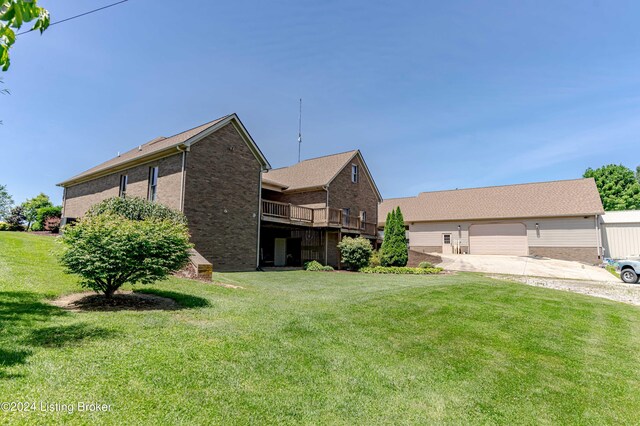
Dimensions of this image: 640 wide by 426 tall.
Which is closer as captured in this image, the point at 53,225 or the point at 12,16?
the point at 12,16

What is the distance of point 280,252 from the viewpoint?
73.9 feet

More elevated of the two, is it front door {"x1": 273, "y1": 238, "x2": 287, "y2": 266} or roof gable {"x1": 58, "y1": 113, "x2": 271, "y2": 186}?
roof gable {"x1": 58, "y1": 113, "x2": 271, "y2": 186}

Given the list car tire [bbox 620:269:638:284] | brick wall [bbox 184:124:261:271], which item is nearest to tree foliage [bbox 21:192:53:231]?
brick wall [bbox 184:124:261:271]

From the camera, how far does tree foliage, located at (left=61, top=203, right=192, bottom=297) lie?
231 inches

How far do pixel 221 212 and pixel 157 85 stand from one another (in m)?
7.13

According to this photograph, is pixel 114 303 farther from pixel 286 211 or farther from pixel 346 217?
pixel 346 217

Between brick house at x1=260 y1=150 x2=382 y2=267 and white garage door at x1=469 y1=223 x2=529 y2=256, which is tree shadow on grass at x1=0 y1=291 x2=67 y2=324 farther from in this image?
white garage door at x1=469 y1=223 x2=529 y2=256

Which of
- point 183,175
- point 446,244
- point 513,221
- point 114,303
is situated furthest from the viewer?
point 446,244

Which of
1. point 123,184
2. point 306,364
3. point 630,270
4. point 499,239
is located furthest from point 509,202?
point 306,364

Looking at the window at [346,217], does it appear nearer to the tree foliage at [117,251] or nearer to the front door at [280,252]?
the front door at [280,252]

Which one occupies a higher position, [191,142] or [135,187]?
[191,142]

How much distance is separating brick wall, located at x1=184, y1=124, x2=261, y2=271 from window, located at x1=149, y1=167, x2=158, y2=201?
2.75 meters

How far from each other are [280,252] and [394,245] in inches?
310

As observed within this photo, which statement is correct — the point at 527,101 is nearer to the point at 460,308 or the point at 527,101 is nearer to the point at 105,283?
the point at 460,308
